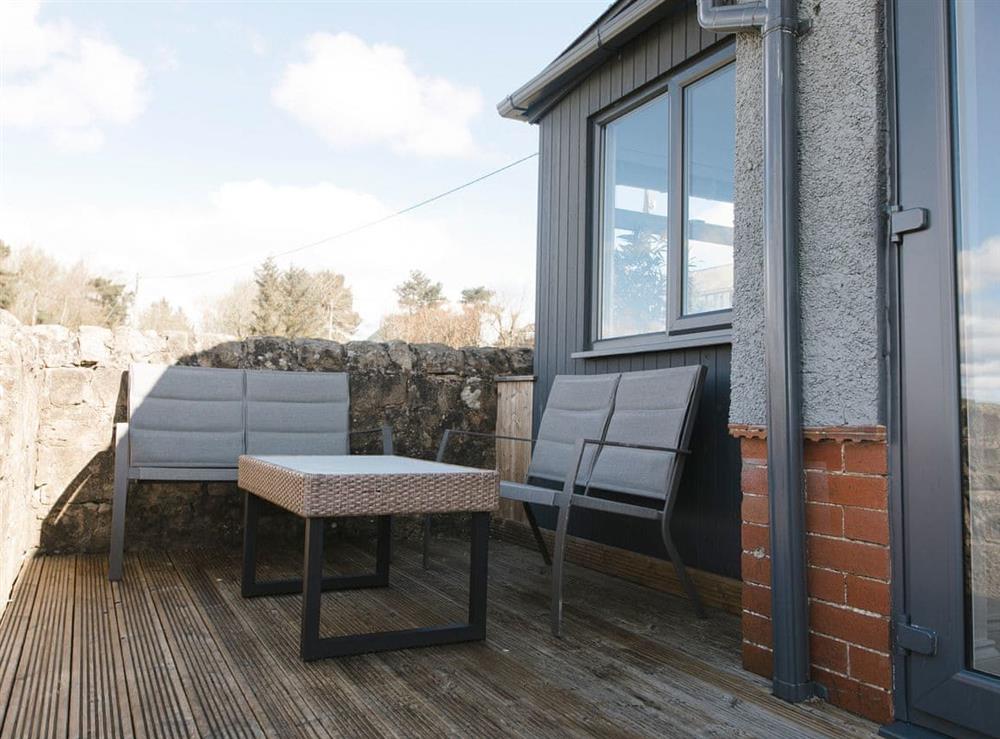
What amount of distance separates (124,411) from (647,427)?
98.7 inches

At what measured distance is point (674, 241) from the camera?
332 cm

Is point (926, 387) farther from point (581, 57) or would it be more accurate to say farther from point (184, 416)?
point (184, 416)

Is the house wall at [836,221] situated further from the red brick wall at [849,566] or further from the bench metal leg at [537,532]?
the bench metal leg at [537,532]

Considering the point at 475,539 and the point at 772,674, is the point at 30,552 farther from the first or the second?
the point at 772,674

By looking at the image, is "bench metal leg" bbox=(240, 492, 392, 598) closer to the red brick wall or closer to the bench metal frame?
the bench metal frame

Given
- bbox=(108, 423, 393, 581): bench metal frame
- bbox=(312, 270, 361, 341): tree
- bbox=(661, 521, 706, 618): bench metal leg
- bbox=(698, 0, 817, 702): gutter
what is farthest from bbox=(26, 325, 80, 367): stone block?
bbox=(312, 270, 361, 341): tree

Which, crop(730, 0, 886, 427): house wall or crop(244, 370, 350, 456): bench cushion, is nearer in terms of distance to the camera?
crop(730, 0, 886, 427): house wall

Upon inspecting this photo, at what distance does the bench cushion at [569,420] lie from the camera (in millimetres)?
3260

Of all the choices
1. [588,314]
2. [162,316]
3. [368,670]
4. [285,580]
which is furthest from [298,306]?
[368,670]

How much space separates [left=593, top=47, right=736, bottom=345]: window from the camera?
124 inches

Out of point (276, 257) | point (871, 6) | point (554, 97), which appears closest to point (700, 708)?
point (871, 6)

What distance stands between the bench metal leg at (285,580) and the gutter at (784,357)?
5.19ft

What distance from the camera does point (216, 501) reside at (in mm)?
3822

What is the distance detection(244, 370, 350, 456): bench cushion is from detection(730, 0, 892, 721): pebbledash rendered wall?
7.55 ft
